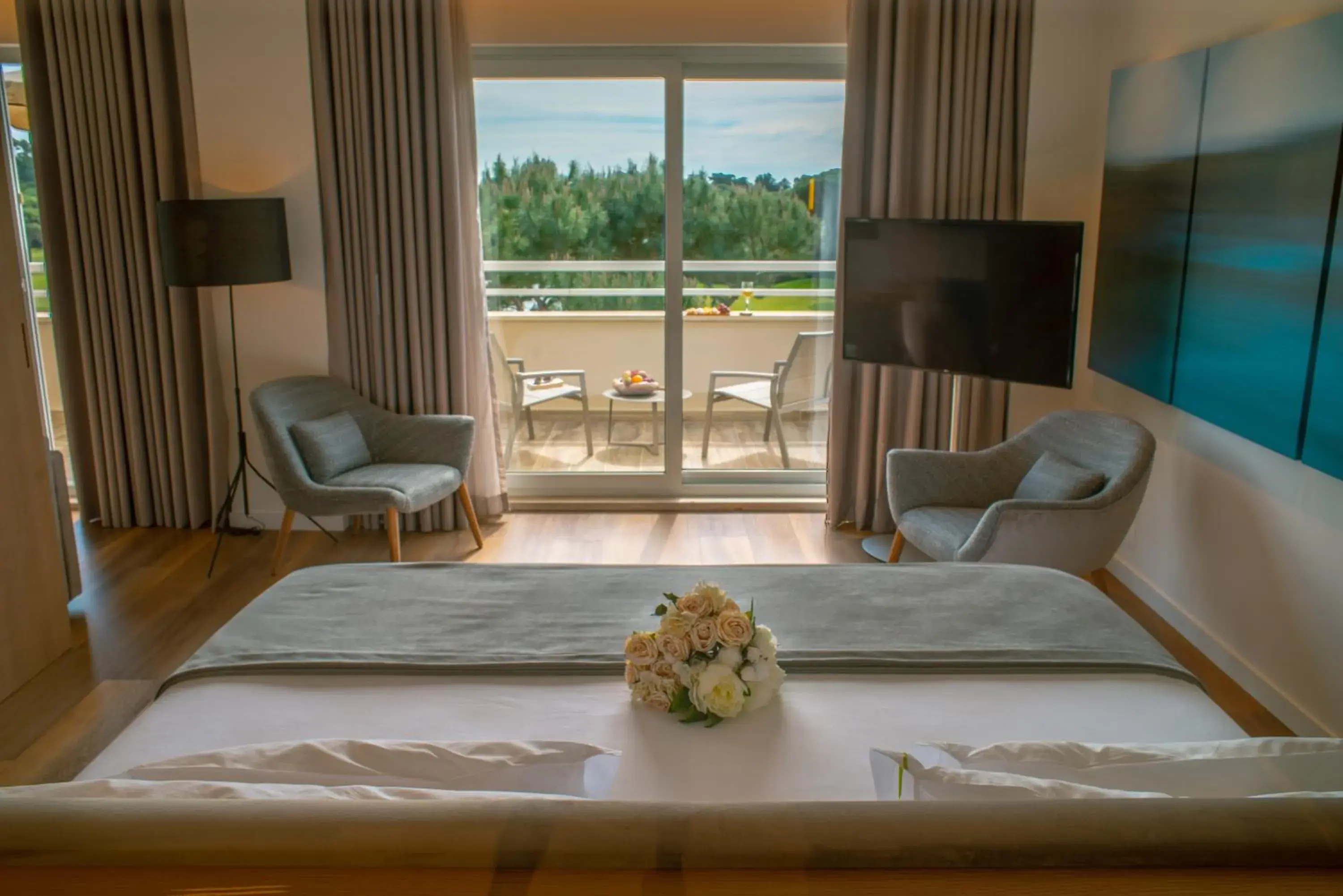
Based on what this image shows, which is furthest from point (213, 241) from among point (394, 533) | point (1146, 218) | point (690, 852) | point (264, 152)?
point (690, 852)

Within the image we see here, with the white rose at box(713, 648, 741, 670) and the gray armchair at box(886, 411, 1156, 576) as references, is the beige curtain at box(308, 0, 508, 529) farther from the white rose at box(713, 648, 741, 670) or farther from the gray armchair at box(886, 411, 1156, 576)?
the white rose at box(713, 648, 741, 670)

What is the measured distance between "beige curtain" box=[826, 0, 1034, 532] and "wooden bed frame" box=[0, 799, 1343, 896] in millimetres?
3706

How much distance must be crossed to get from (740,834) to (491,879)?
300mm

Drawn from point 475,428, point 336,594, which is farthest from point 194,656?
point 475,428

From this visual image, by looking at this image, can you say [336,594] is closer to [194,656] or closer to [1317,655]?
[194,656]

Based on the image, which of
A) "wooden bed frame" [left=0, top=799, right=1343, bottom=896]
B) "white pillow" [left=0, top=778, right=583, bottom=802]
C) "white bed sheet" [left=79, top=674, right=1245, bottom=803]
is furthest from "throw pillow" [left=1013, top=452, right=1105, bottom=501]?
"white pillow" [left=0, top=778, right=583, bottom=802]

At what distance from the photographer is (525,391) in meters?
5.42

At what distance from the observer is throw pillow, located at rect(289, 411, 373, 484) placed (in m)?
4.45

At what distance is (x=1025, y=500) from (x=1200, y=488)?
2.31 ft

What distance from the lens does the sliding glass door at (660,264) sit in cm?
506

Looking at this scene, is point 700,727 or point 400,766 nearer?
point 400,766

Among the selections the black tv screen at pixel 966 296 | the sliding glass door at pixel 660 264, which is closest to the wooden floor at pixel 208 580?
the sliding glass door at pixel 660 264

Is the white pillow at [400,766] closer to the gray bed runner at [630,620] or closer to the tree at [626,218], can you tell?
the gray bed runner at [630,620]

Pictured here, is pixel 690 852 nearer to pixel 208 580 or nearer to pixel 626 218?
pixel 208 580
